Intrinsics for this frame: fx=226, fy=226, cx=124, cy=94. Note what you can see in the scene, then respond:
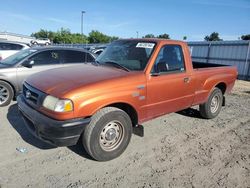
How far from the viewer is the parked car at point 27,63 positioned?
6.11 meters

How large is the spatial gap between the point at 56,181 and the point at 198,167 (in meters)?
2.12

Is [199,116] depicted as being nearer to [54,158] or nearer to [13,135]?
[54,158]

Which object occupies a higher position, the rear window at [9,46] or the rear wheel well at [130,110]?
the rear window at [9,46]

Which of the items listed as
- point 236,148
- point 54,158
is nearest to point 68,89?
point 54,158

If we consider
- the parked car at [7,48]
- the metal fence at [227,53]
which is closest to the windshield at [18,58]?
the parked car at [7,48]

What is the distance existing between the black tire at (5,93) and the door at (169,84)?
415 cm

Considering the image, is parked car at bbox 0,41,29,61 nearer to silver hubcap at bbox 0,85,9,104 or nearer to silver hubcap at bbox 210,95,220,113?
silver hubcap at bbox 0,85,9,104

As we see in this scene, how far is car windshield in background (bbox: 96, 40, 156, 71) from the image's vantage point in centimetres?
402

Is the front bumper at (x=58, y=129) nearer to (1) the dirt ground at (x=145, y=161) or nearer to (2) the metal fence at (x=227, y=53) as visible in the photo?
(1) the dirt ground at (x=145, y=161)

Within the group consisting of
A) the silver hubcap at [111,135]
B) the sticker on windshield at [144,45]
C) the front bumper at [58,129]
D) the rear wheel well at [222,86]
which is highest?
the sticker on windshield at [144,45]

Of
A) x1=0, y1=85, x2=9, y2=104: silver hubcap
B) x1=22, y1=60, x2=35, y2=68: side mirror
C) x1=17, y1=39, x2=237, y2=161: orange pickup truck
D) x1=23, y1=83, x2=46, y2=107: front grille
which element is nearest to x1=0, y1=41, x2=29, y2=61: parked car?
x1=22, y1=60, x2=35, y2=68: side mirror

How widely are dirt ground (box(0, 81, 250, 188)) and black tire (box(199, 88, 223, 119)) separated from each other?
2.05 feet

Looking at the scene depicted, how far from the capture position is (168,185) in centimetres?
305

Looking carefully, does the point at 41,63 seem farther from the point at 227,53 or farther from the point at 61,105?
the point at 227,53
